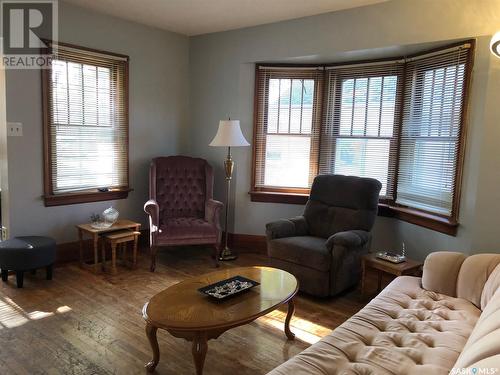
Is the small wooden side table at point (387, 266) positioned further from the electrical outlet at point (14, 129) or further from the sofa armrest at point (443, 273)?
the electrical outlet at point (14, 129)

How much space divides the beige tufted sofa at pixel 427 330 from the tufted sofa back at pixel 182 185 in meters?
2.56

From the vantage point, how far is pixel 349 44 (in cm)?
380

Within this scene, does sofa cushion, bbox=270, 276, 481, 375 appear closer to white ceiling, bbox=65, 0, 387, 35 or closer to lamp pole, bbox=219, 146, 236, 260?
lamp pole, bbox=219, 146, 236, 260

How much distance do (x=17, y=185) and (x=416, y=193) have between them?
3.79 meters

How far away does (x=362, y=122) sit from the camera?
166 inches

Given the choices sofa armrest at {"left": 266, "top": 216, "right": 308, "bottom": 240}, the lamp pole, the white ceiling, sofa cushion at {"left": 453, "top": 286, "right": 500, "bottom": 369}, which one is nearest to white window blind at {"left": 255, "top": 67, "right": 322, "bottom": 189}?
the lamp pole

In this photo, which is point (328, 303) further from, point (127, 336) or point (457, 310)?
point (127, 336)

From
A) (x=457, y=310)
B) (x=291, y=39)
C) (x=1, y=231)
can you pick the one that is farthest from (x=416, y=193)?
(x=1, y=231)

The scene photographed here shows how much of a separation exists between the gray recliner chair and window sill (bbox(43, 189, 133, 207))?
6.21ft

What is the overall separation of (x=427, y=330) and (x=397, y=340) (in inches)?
8.4

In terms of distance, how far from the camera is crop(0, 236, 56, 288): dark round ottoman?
334 centimetres

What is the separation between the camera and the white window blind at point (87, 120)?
12.8ft

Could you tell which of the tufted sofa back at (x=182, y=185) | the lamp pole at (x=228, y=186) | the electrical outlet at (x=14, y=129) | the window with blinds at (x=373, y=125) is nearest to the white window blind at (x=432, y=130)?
the window with blinds at (x=373, y=125)

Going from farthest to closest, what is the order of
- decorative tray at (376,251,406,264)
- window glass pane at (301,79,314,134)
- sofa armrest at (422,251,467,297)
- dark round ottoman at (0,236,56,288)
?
window glass pane at (301,79,314,134) → dark round ottoman at (0,236,56,288) → decorative tray at (376,251,406,264) → sofa armrest at (422,251,467,297)
